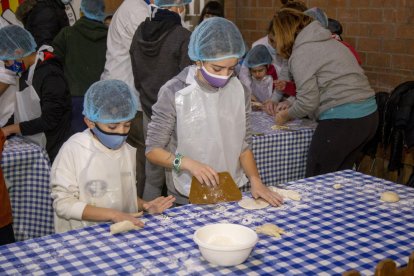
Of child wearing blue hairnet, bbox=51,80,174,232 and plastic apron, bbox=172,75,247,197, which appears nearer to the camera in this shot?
child wearing blue hairnet, bbox=51,80,174,232

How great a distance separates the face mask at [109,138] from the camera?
227cm

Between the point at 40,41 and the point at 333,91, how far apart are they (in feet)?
9.59

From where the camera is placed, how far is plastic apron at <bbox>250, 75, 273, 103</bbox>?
4.71 m

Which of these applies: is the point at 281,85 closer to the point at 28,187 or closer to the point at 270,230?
the point at 28,187

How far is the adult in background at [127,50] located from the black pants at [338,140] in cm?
127

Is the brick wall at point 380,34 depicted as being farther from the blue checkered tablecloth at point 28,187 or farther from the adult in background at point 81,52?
the blue checkered tablecloth at point 28,187

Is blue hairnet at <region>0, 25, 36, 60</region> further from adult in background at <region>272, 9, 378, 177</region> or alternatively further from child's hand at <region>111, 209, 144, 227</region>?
child's hand at <region>111, 209, 144, 227</region>

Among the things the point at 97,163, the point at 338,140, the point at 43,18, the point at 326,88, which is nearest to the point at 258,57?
the point at 326,88

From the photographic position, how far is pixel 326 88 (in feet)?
11.1

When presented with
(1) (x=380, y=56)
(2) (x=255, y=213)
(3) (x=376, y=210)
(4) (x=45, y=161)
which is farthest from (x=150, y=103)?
(1) (x=380, y=56)

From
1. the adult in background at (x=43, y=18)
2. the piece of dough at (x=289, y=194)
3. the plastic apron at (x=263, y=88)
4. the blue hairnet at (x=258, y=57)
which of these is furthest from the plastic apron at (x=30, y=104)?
the plastic apron at (x=263, y=88)

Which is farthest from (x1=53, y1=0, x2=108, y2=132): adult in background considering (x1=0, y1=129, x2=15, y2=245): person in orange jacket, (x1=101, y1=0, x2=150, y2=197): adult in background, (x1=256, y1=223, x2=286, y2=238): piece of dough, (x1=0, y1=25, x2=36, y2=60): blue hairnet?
(x1=256, y1=223, x2=286, y2=238): piece of dough

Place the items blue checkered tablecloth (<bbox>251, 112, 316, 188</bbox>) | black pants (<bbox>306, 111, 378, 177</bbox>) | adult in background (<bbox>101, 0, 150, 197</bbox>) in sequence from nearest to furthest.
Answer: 1. black pants (<bbox>306, 111, 378, 177</bbox>)
2. blue checkered tablecloth (<bbox>251, 112, 316, 188</bbox>)
3. adult in background (<bbox>101, 0, 150, 197</bbox>)

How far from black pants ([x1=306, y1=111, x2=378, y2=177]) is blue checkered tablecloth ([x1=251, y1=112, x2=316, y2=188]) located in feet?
0.81
